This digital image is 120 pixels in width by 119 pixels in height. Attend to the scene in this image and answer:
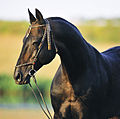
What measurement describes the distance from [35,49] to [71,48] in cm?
55

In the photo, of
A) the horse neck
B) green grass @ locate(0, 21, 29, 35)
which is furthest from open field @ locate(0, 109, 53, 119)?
green grass @ locate(0, 21, 29, 35)

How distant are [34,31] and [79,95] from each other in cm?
106

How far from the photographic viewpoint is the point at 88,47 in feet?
18.6

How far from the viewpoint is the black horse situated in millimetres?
5086

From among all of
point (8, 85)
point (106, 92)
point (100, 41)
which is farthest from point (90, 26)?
point (106, 92)

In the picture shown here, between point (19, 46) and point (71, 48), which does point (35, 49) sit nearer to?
point (71, 48)

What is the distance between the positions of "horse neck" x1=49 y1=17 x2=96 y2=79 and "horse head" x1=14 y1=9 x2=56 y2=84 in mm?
141

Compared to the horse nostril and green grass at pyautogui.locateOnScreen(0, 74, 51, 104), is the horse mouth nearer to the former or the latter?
the horse nostril

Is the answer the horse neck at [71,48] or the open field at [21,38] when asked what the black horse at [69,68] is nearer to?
the horse neck at [71,48]

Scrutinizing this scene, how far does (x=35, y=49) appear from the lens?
16.6 ft

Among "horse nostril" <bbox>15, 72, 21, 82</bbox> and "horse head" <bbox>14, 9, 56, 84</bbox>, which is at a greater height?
"horse head" <bbox>14, 9, 56, 84</bbox>

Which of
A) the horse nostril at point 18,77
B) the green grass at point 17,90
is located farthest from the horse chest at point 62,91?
the green grass at point 17,90

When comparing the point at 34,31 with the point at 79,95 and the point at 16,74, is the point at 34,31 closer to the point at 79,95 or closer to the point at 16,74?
the point at 16,74

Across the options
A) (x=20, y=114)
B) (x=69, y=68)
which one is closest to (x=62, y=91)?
(x=69, y=68)
